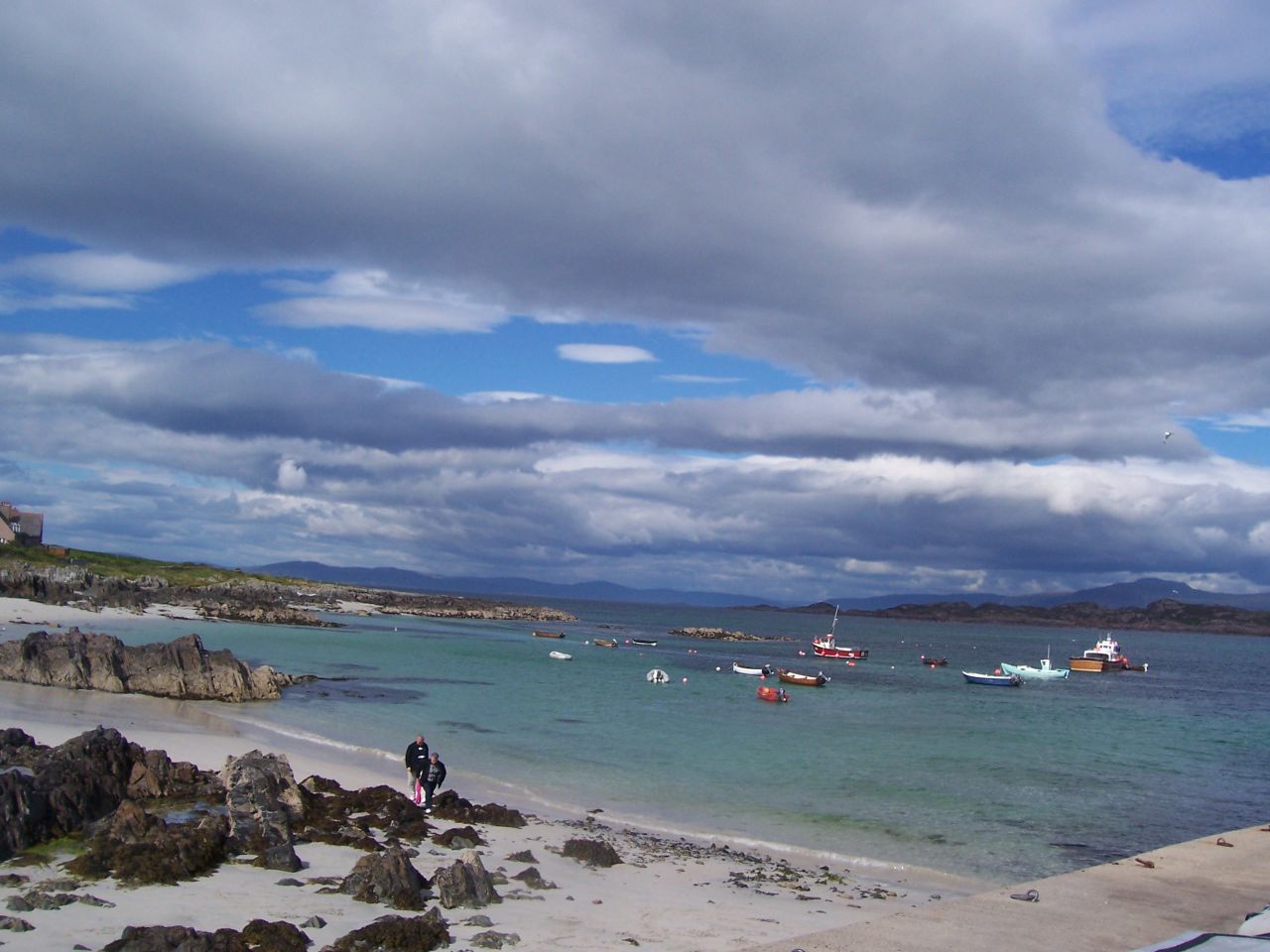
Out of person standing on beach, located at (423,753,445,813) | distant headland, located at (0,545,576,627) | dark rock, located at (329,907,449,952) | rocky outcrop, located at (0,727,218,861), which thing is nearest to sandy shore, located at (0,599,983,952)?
dark rock, located at (329,907,449,952)

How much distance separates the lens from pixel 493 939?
40.3 ft

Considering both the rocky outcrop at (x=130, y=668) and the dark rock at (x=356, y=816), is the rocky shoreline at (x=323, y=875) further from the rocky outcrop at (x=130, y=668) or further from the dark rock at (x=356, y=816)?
the rocky outcrop at (x=130, y=668)

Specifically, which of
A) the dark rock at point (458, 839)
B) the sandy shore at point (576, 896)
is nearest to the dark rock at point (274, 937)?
the sandy shore at point (576, 896)

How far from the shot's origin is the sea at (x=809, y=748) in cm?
2508

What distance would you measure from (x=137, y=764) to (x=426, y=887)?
24.6 ft

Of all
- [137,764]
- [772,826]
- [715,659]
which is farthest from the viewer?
[715,659]

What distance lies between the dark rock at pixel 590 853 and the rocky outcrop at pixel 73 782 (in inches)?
280

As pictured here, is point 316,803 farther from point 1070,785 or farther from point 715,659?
point 715,659

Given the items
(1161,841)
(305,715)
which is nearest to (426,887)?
(1161,841)

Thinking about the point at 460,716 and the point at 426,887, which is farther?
the point at 460,716

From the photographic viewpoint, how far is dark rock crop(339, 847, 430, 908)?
13.5 m

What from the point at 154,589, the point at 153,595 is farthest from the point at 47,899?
the point at 154,589

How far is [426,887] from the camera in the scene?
14367 mm

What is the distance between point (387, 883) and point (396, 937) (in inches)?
78.8
